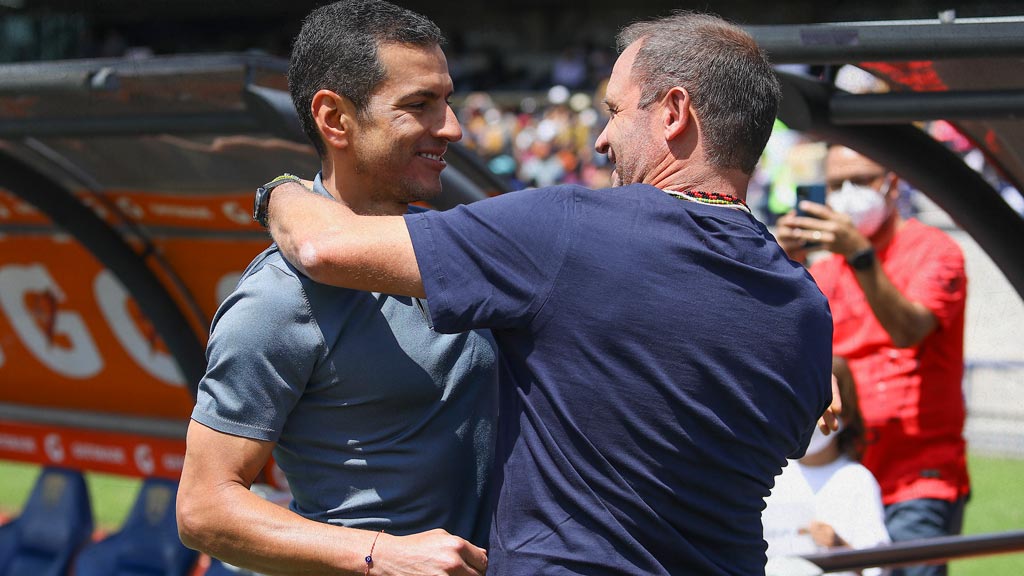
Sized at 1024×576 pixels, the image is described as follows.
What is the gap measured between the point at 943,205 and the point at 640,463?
4.71 ft

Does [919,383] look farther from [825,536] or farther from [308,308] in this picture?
[308,308]

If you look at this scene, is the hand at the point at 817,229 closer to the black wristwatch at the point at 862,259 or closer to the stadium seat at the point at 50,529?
the black wristwatch at the point at 862,259

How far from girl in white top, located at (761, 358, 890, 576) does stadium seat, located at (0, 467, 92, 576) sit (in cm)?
308

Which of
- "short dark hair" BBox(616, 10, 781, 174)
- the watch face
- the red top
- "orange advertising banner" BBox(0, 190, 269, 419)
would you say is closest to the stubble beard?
the watch face

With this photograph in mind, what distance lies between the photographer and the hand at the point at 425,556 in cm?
163

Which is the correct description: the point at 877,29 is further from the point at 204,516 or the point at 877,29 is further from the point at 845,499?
the point at 845,499

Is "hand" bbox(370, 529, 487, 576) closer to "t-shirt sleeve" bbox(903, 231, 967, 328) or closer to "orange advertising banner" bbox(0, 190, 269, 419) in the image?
"t-shirt sleeve" bbox(903, 231, 967, 328)

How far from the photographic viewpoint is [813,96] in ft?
7.34

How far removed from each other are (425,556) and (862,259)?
2022mm

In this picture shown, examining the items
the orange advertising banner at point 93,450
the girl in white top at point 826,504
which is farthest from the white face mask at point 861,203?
the orange advertising banner at point 93,450

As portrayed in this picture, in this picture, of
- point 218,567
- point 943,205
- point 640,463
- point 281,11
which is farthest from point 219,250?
point 281,11

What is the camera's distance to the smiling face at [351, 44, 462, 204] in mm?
1866

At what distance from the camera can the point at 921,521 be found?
3553 millimetres

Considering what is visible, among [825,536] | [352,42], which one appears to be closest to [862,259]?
[825,536]
